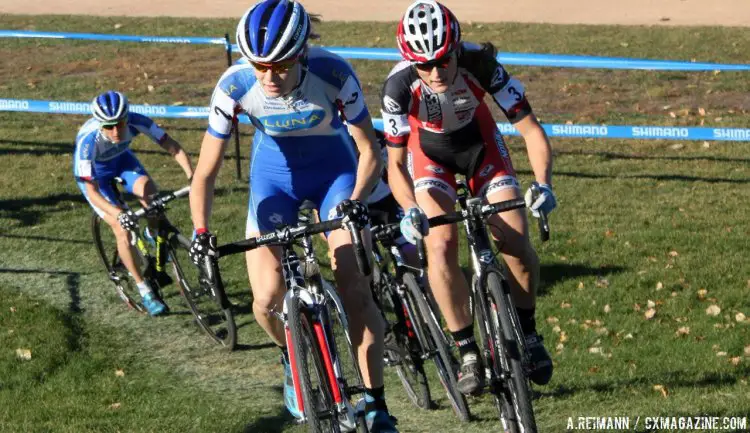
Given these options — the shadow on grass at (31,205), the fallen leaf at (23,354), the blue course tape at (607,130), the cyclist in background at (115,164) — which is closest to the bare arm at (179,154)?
the cyclist in background at (115,164)

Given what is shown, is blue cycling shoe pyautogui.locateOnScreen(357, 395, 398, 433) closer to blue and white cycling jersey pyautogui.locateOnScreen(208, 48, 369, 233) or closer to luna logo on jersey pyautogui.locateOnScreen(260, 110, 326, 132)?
blue and white cycling jersey pyautogui.locateOnScreen(208, 48, 369, 233)

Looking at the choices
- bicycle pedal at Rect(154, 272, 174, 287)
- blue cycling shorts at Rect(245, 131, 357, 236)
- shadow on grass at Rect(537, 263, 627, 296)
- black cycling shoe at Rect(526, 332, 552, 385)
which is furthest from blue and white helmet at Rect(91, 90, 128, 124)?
black cycling shoe at Rect(526, 332, 552, 385)

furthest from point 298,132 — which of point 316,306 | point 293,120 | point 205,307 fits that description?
point 205,307

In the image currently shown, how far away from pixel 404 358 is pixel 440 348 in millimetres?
553

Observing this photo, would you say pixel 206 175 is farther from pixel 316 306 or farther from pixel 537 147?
pixel 537 147

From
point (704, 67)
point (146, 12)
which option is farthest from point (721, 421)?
point (146, 12)

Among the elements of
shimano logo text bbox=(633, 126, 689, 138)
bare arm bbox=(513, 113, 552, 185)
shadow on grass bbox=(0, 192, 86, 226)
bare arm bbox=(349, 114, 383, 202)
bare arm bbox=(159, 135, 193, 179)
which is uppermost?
bare arm bbox=(513, 113, 552, 185)

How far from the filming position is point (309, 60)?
6367 mm

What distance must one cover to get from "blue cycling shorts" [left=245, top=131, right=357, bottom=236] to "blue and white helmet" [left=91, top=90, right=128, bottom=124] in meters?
4.28

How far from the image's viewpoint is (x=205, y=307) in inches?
409

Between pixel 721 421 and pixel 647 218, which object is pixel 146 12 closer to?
pixel 647 218

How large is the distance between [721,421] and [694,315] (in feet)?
7.50

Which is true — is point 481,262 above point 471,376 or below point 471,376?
above

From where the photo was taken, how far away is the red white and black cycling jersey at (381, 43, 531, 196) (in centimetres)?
663
